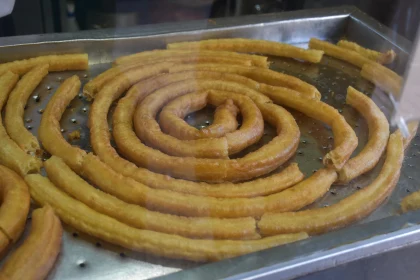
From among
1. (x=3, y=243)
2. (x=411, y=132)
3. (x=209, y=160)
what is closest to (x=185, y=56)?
(x=209, y=160)

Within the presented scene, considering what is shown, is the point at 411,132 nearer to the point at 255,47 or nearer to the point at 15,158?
the point at 255,47

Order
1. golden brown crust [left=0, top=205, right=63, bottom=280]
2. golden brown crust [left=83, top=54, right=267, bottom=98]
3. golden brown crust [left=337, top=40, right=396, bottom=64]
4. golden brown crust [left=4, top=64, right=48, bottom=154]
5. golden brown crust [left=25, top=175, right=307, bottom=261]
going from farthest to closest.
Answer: golden brown crust [left=337, top=40, right=396, bottom=64] < golden brown crust [left=83, top=54, right=267, bottom=98] < golden brown crust [left=4, top=64, right=48, bottom=154] < golden brown crust [left=25, top=175, right=307, bottom=261] < golden brown crust [left=0, top=205, right=63, bottom=280]

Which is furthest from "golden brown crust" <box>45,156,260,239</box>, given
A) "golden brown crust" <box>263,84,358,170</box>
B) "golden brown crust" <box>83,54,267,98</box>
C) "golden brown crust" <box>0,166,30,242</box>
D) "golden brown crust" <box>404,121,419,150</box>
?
"golden brown crust" <box>83,54,267,98</box>

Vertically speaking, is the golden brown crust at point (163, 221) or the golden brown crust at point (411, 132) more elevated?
the golden brown crust at point (411, 132)

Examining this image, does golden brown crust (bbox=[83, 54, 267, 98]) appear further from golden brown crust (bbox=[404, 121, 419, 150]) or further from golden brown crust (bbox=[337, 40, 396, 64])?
golden brown crust (bbox=[404, 121, 419, 150])

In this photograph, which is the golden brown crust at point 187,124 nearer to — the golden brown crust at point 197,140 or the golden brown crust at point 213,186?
the golden brown crust at point 197,140

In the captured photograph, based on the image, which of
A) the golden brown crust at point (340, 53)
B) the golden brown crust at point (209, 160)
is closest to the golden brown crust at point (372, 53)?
the golden brown crust at point (340, 53)
